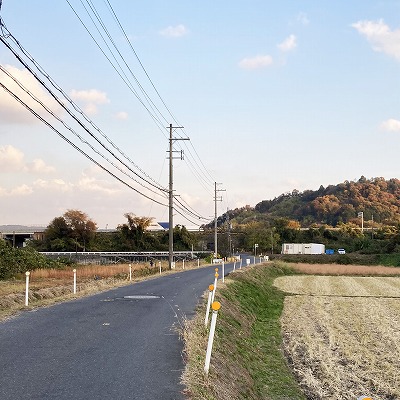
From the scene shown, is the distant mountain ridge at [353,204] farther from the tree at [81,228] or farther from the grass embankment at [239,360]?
the grass embankment at [239,360]

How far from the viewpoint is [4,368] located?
348 inches

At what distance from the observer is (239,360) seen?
475 inches

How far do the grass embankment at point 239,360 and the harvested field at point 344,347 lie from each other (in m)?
0.36

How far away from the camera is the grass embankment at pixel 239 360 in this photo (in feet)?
28.3

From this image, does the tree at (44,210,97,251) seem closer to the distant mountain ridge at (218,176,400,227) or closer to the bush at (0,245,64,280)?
the bush at (0,245,64,280)

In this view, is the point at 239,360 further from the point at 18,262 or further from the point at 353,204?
the point at 353,204

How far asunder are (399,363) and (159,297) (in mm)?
10427

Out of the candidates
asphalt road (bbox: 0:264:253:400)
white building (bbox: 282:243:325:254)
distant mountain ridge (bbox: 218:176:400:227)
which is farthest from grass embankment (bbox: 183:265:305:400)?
distant mountain ridge (bbox: 218:176:400:227)

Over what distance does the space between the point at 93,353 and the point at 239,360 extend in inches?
134

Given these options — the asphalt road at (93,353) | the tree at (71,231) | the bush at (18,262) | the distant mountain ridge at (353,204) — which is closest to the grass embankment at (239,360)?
the asphalt road at (93,353)

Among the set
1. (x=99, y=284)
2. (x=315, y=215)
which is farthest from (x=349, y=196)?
(x=99, y=284)

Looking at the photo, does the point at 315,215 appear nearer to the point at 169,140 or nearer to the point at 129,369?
the point at 169,140

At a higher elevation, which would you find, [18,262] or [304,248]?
[304,248]

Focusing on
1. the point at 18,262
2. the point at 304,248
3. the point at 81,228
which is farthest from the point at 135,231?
the point at 18,262
